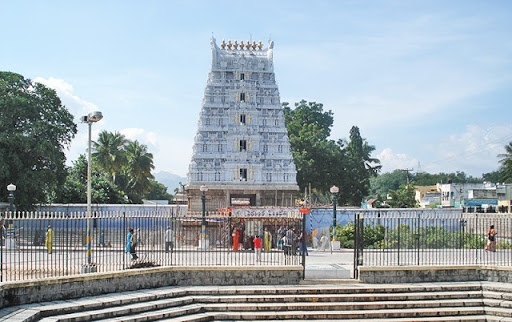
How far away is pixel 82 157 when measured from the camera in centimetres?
6350

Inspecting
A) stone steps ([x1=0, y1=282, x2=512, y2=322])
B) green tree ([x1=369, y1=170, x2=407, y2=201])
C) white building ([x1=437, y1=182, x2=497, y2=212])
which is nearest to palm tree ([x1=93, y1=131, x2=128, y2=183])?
white building ([x1=437, y1=182, x2=497, y2=212])

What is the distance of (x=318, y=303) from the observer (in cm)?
1623

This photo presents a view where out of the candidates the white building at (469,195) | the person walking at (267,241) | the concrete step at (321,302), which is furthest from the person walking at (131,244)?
the white building at (469,195)

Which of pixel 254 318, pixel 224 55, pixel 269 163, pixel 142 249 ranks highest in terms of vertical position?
pixel 224 55

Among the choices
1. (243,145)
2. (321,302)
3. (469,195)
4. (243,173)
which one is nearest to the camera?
(321,302)

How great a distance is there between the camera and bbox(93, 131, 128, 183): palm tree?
62.1 meters

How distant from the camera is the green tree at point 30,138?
3475 cm

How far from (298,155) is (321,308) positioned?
5079 centimetres

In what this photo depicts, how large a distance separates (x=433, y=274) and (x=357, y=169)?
171 feet

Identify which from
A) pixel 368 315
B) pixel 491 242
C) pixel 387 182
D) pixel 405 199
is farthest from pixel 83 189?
pixel 387 182

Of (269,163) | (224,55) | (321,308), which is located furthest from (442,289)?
(224,55)

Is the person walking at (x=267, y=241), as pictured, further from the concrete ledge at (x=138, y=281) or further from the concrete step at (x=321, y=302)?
the concrete step at (x=321, y=302)

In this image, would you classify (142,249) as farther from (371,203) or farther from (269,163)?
(371,203)

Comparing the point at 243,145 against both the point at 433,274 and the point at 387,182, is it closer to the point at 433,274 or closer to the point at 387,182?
the point at 433,274
